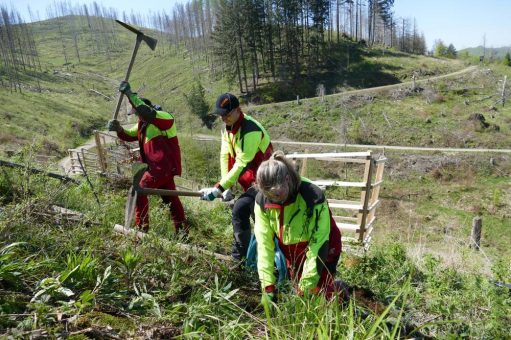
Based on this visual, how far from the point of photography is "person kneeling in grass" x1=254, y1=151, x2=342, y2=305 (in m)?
2.40

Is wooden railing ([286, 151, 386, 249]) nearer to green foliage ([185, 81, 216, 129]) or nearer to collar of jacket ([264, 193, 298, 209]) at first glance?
collar of jacket ([264, 193, 298, 209])

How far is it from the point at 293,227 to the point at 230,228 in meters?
2.31

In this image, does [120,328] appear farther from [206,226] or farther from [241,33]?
[241,33]

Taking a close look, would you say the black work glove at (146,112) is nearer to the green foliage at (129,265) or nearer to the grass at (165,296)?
the grass at (165,296)

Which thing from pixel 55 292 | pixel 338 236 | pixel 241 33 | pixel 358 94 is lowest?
pixel 358 94

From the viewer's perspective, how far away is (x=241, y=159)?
12.0 feet

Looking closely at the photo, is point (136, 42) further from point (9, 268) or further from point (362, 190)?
point (362, 190)

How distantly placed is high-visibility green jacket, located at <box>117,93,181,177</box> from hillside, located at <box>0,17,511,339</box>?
0.50 metres

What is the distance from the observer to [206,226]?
4965 millimetres

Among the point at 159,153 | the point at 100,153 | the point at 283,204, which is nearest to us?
the point at 283,204

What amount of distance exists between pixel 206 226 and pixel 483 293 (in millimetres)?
3142

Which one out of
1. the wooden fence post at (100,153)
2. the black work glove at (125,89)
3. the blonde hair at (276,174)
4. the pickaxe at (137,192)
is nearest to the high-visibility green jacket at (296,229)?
the blonde hair at (276,174)

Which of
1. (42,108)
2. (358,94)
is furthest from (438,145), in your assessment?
(42,108)

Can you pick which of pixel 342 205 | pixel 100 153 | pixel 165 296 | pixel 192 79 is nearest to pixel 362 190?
pixel 342 205
